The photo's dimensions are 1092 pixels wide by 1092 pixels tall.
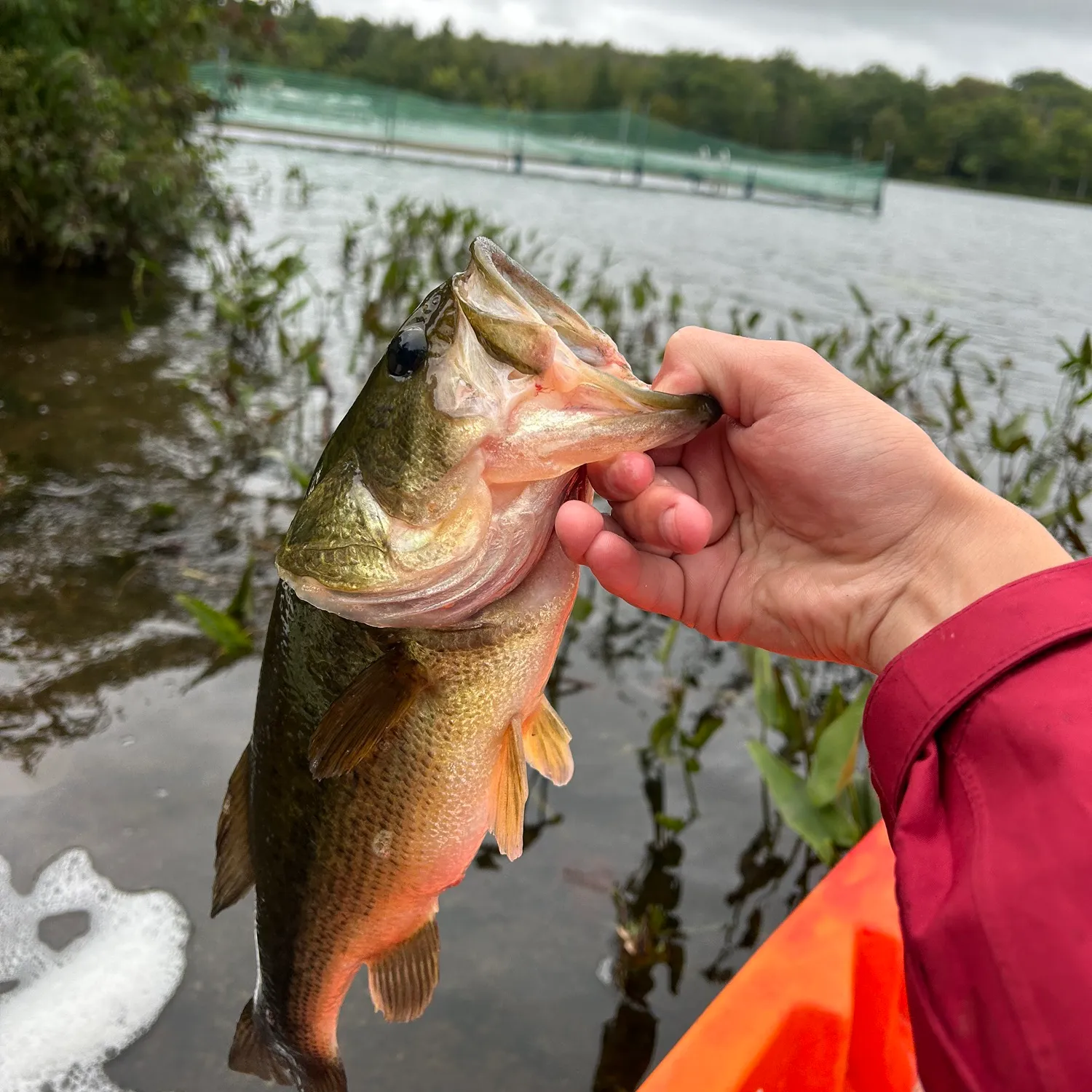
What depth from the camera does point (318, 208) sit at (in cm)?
1656

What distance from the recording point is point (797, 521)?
6.56ft

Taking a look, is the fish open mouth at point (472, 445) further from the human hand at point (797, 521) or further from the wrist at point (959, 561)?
the wrist at point (959, 561)

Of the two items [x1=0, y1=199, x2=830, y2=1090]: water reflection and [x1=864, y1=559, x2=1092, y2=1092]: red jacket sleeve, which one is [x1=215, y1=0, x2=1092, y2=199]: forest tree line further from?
[x1=864, y1=559, x2=1092, y2=1092]: red jacket sleeve

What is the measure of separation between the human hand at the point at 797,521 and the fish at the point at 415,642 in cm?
15

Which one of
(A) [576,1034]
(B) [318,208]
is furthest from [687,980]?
(B) [318,208]

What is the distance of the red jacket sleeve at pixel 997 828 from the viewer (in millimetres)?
1089

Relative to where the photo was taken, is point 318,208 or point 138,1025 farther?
point 318,208

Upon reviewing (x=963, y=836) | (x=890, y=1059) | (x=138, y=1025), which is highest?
(x=963, y=836)

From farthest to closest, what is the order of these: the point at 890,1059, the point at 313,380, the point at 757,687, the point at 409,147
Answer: the point at 409,147
the point at 313,380
the point at 757,687
the point at 890,1059

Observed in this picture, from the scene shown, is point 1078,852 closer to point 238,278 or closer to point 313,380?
point 313,380

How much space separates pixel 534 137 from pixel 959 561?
124 feet

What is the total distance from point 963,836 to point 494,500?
87 centimetres

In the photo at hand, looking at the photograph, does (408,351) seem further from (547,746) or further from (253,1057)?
(253,1057)

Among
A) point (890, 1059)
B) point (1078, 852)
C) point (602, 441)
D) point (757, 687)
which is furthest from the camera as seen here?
point (757, 687)
